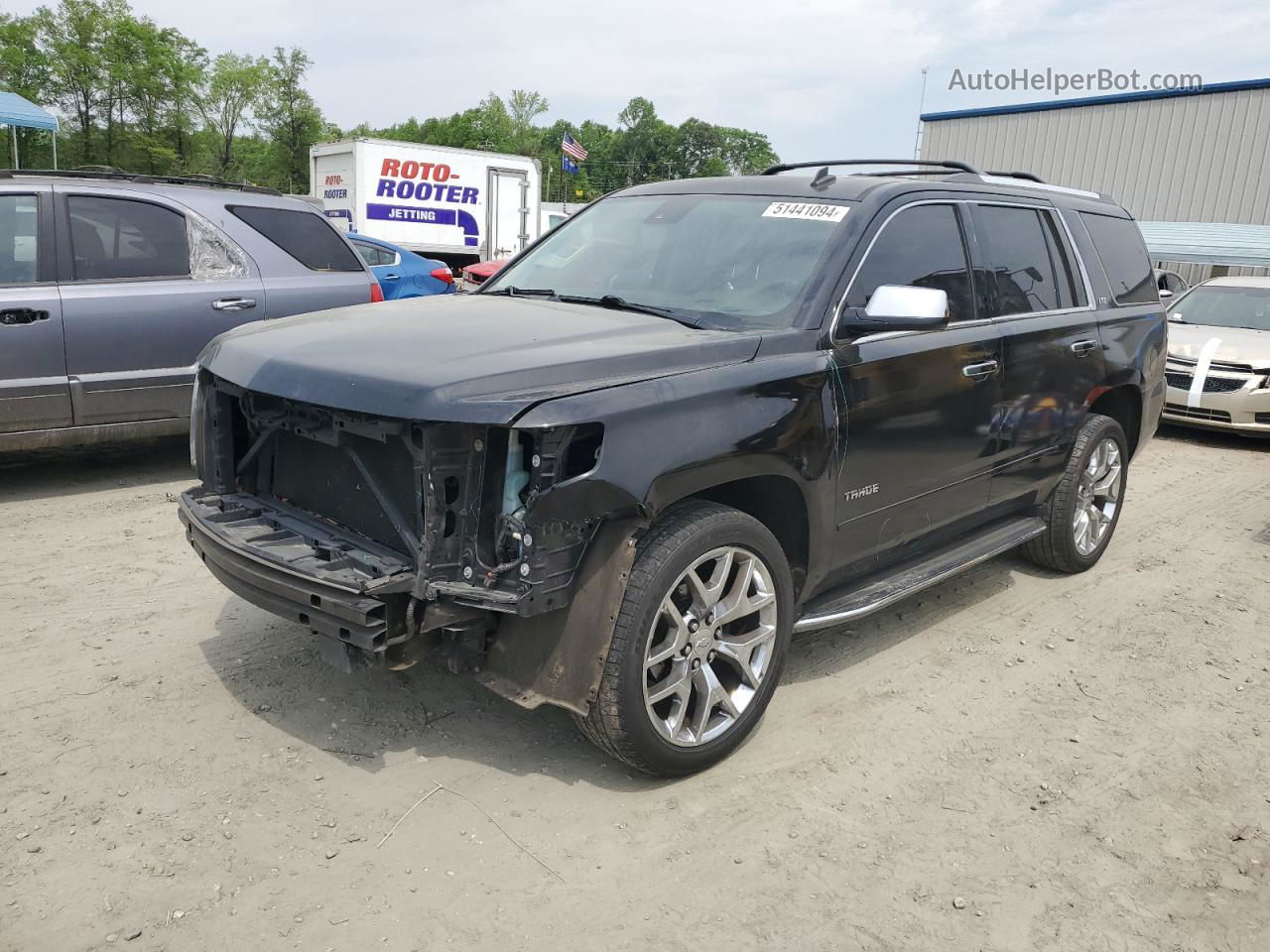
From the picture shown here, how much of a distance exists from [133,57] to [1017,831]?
6211cm

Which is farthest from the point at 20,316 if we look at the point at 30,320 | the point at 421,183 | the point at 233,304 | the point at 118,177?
the point at 421,183

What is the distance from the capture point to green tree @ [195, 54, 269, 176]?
5766 centimetres

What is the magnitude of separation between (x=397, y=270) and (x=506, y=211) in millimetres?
9639

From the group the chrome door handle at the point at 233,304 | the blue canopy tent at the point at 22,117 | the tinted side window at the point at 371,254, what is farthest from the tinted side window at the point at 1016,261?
the blue canopy tent at the point at 22,117

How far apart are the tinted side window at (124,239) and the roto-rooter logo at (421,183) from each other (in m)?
14.2

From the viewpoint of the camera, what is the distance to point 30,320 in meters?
5.53

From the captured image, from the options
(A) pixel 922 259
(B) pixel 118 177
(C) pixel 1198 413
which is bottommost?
(C) pixel 1198 413

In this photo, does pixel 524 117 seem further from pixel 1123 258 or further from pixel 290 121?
pixel 1123 258

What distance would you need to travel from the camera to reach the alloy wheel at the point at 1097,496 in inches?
207

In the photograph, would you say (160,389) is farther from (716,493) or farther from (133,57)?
(133,57)

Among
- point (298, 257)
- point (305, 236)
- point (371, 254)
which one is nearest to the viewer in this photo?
point (298, 257)

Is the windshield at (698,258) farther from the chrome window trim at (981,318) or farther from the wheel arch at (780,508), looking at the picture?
the wheel arch at (780,508)

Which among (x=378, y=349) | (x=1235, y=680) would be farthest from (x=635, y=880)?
(x=1235, y=680)

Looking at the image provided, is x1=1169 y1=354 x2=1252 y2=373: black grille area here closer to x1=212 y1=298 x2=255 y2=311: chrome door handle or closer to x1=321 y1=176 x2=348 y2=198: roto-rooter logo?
x1=212 y1=298 x2=255 y2=311: chrome door handle
